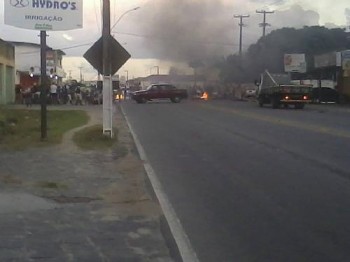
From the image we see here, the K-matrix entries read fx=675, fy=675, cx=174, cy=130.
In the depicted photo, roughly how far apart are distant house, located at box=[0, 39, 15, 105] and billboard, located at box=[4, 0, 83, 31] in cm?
2826

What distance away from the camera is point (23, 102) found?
4819 cm

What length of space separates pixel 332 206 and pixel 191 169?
4.36 meters

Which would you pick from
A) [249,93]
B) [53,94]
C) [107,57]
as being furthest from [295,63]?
[107,57]

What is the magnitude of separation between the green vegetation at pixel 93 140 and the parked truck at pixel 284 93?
946 inches

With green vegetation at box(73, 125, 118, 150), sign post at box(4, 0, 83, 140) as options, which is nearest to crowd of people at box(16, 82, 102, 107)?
green vegetation at box(73, 125, 118, 150)

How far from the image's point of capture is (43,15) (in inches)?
644

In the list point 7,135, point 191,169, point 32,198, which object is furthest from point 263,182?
point 7,135

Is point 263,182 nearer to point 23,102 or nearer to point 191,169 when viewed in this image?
point 191,169

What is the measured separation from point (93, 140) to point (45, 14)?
140 inches

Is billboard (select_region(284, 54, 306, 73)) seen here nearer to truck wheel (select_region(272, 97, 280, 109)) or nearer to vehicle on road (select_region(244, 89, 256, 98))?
vehicle on road (select_region(244, 89, 256, 98))

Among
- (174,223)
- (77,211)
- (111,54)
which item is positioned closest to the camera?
(174,223)

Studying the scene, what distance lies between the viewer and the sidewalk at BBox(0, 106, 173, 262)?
6.48 m

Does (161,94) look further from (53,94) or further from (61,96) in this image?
(53,94)

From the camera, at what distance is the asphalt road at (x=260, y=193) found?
22.5 feet
